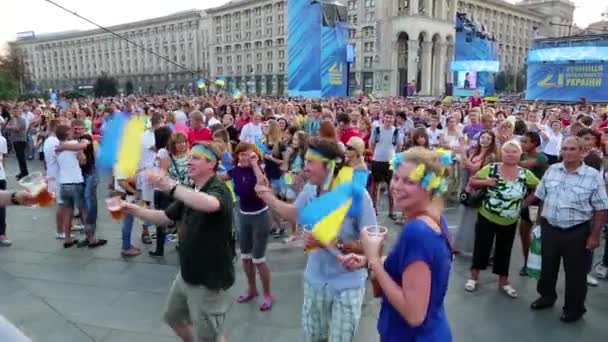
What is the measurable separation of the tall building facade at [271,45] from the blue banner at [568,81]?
29.6 m

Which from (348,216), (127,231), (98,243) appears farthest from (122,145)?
(98,243)

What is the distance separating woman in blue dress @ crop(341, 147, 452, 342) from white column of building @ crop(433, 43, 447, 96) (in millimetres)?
75402

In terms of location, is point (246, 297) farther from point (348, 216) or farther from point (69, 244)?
point (69, 244)

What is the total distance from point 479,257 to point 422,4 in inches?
2856

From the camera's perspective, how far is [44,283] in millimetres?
4789

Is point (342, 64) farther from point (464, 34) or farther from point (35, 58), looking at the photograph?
point (35, 58)

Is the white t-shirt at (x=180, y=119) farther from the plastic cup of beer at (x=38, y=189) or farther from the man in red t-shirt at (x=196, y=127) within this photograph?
the plastic cup of beer at (x=38, y=189)

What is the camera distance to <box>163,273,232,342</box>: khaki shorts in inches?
109

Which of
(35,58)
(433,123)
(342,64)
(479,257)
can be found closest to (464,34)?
(342,64)

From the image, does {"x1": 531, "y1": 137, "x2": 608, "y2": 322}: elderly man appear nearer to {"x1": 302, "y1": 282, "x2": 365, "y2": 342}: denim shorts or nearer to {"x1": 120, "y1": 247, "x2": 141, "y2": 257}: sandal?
{"x1": 302, "y1": 282, "x2": 365, "y2": 342}: denim shorts

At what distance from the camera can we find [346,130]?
24.9ft

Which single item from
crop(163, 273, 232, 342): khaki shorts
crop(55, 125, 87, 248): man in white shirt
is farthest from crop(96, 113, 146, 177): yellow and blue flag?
crop(55, 125, 87, 248): man in white shirt

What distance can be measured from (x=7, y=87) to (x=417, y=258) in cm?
5260

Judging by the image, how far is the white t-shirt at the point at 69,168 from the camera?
18.4 ft
